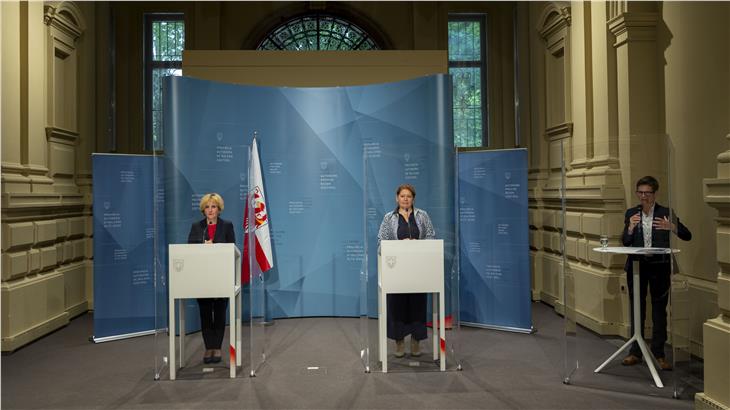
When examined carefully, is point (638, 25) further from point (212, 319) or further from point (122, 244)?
point (122, 244)

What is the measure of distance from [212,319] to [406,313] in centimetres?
155

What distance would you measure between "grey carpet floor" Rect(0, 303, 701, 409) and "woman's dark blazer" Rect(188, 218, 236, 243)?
2.59ft

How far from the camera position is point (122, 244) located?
19.1ft

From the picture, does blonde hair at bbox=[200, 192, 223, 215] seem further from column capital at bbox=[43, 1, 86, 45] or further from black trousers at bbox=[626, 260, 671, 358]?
column capital at bbox=[43, 1, 86, 45]

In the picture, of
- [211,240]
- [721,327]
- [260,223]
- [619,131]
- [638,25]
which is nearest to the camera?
[721,327]

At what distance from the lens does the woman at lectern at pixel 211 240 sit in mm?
4539

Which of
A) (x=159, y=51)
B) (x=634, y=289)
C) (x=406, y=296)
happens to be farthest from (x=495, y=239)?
(x=159, y=51)

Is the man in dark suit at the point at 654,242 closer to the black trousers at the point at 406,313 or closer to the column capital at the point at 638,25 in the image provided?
the black trousers at the point at 406,313

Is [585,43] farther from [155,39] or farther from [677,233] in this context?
[155,39]

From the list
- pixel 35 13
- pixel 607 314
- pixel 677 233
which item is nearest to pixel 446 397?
pixel 607 314

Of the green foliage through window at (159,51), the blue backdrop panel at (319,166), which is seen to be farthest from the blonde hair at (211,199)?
the green foliage through window at (159,51)

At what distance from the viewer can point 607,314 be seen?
14.4 feet

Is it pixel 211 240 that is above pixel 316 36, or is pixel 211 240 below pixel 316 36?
below

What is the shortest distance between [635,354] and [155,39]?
7823 mm
